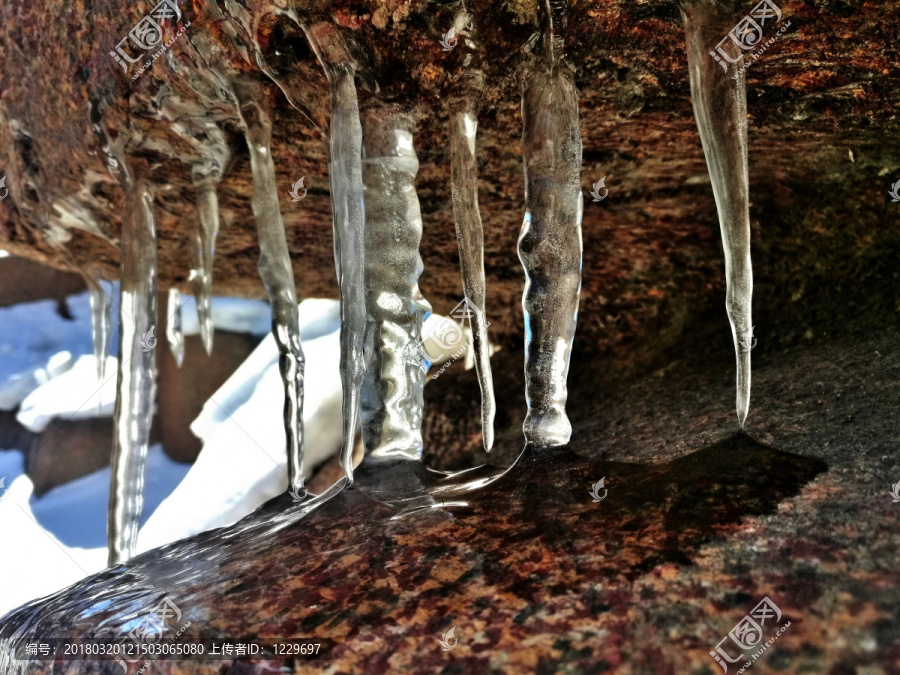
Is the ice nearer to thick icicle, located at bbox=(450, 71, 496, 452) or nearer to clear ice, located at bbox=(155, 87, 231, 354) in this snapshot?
clear ice, located at bbox=(155, 87, 231, 354)

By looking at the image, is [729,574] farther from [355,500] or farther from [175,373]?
[175,373]

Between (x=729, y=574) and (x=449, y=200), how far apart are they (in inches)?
63.6
